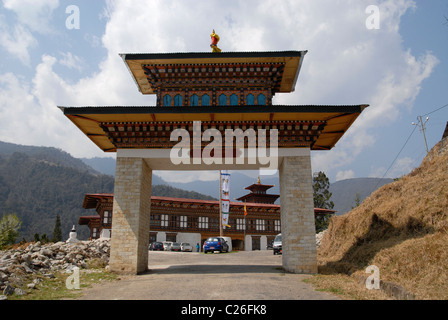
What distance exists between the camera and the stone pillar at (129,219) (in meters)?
13.4

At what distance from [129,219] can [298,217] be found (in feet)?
23.3

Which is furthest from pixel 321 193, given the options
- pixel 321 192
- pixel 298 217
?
pixel 298 217

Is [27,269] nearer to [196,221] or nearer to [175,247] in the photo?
[175,247]

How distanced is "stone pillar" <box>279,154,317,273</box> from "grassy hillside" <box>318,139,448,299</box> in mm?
1173

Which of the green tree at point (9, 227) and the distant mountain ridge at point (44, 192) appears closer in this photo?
the green tree at point (9, 227)

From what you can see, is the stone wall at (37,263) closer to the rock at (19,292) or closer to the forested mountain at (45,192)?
the rock at (19,292)

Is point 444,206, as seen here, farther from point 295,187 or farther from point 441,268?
point 295,187

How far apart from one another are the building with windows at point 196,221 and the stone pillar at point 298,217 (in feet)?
101

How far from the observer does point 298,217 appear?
1387cm

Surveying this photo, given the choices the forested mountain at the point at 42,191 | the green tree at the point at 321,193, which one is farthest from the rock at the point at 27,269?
the forested mountain at the point at 42,191

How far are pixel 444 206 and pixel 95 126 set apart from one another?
14.1 m

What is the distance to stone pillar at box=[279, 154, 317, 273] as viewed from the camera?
13.4 meters

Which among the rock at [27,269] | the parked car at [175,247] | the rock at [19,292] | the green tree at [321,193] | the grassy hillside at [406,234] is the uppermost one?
the green tree at [321,193]

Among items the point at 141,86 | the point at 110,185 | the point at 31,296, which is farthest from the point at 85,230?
the point at 31,296
